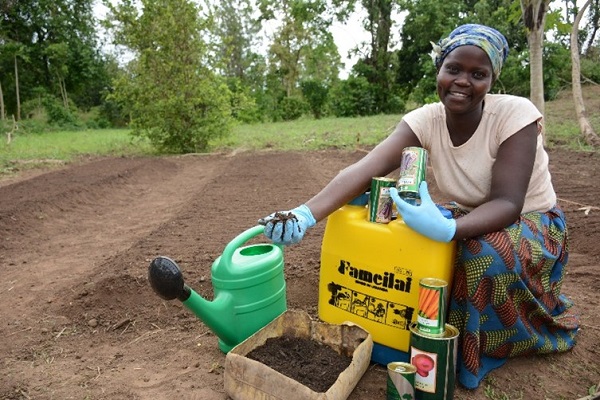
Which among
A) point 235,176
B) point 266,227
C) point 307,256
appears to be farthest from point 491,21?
point 266,227

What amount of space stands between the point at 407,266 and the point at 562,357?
2.53 ft

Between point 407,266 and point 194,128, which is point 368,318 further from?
point 194,128

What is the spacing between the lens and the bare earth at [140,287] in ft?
5.38

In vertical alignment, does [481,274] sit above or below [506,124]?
below

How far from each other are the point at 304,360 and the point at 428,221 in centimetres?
60

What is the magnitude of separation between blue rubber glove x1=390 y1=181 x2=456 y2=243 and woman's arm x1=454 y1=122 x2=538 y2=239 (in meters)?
0.05

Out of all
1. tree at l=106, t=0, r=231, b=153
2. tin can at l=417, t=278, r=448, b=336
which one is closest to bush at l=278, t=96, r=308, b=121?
tree at l=106, t=0, r=231, b=153

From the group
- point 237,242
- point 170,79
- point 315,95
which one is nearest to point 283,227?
point 237,242

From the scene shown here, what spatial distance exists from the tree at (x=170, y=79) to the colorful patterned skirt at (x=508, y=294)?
26.5ft

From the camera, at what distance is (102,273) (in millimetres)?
2662

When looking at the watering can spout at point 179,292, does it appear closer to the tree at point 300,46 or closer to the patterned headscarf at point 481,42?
the patterned headscarf at point 481,42

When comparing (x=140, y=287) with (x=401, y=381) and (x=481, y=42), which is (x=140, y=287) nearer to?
(x=401, y=381)

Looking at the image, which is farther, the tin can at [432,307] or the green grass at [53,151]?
the green grass at [53,151]

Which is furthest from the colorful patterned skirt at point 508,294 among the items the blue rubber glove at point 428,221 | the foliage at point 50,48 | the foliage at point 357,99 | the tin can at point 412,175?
the foliage at point 50,48
